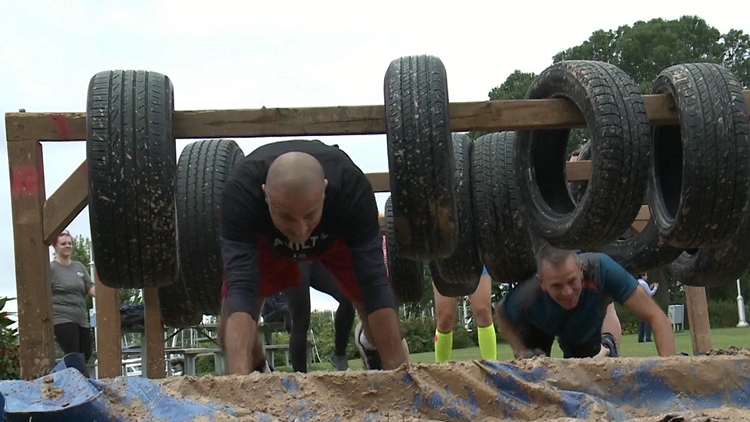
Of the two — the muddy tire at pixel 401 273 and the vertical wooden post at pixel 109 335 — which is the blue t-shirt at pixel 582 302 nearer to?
the muddy tire at pixel 401 273

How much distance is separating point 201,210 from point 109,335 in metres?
1.02

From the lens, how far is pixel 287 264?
4.51 m

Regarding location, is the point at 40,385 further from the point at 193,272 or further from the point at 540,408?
the point at 193,272

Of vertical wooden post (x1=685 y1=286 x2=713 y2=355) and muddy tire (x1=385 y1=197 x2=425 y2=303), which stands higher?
muddy tire (x1=385 y1=197 x2=425 y2=303)

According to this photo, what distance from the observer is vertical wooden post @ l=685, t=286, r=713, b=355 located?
673 centimetres

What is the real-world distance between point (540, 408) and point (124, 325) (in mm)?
6775

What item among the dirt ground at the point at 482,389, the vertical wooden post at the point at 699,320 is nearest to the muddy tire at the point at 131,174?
the dirt ground at the point at 482,389

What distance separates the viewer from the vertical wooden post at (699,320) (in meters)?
6.73

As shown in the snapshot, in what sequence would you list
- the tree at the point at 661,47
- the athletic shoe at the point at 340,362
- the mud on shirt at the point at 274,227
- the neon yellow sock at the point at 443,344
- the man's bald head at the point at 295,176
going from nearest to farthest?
the man's bald head at the point at 295,176 < the mud on shirt at the point at 274,227 < the athletic shoe at the point at 340,362 < the neon yellow sock at the point at 443,344 < the tree at the point at 661,47

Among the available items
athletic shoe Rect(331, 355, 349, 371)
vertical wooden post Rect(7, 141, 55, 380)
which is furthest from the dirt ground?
athletic shoe Rect(331, 355, 349, 371)

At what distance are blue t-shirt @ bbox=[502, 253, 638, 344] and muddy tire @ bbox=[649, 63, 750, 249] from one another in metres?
0.96

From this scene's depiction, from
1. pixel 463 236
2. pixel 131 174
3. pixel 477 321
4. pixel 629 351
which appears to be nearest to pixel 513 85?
pixel 629 351

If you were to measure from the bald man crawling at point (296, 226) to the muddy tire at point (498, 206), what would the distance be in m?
1.45

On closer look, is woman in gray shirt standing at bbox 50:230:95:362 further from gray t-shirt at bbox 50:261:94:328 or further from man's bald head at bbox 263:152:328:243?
man's bald head at bbox 263:152:328:243
